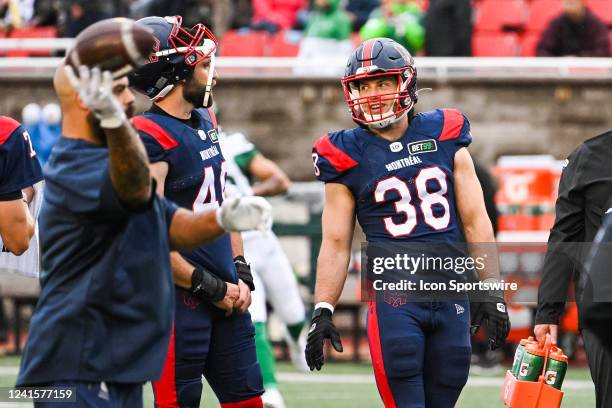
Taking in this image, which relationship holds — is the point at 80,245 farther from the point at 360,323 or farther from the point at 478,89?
the point at 478,89

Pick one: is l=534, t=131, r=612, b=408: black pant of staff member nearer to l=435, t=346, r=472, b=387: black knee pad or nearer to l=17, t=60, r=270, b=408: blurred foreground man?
l=435, t=346, r=472, b=387: black knee pad

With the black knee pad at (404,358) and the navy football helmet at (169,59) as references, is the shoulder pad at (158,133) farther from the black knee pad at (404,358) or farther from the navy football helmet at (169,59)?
the black knee pad at (404,358)

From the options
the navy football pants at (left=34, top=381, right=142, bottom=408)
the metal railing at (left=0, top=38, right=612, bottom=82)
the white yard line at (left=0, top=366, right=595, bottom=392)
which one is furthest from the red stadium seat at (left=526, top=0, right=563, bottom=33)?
the navy football pants at (left=34, top=381, right=142, bottom=408)

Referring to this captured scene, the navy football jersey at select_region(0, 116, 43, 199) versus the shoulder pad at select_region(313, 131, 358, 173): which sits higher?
the shoulder pad at select_region(313, 131, 358, 173)

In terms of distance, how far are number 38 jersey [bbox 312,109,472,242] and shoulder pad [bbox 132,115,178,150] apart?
59 centimetres

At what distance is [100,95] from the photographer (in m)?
3.55

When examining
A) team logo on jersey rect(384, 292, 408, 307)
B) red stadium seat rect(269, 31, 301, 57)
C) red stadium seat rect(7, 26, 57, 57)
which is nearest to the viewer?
team logo on jersey rect(384, 292, 408, 307)

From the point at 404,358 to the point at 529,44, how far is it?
9708 mm

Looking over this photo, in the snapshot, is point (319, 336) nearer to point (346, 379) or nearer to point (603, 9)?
point (346, 379)

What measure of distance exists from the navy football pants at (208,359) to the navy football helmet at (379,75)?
0.93 m

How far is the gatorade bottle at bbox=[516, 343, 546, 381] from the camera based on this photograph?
5.06 m

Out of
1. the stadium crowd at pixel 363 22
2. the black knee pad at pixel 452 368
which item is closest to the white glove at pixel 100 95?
the black knee pad at pixel 452 368

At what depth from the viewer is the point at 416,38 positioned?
13.6 m

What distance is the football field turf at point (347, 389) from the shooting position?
8.32m
